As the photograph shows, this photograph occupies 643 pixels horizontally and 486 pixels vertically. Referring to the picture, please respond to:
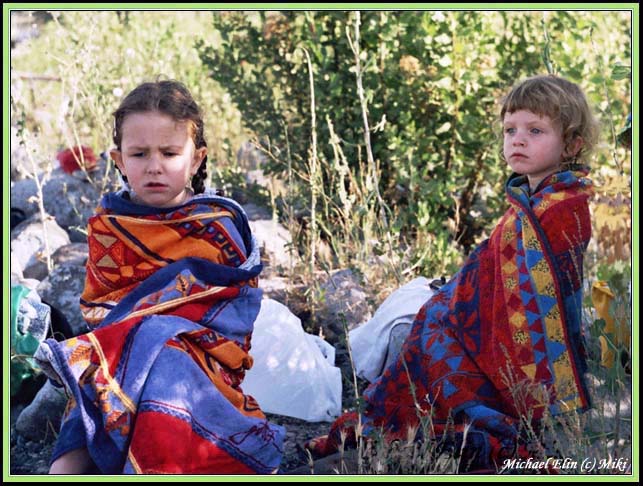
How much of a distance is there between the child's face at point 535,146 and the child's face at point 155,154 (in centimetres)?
116

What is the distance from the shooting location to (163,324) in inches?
119

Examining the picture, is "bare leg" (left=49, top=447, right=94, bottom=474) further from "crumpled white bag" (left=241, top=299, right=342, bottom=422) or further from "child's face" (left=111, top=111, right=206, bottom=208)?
"crumpled white bag" (left=241, top=299, right=342, bottom=422)

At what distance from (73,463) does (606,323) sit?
6.66 feet

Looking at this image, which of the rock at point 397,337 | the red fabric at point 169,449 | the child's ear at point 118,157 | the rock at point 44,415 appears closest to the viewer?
the red fabric at point 169,449

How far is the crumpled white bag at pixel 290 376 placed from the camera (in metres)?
3.80

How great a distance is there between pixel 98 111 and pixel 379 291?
73.5 inches

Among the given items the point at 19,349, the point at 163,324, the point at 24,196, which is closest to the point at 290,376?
the point at 163,324

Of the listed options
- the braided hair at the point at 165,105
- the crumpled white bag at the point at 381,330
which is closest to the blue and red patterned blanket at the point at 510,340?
the crumpled white bag at the point at 381,330

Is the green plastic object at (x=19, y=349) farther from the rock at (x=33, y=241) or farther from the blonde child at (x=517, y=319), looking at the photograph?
the blonde child at (x=517, y=319)

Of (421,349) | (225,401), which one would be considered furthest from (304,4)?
(225,401)

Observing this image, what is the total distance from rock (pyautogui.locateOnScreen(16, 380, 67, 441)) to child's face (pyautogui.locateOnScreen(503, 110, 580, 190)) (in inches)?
78.0

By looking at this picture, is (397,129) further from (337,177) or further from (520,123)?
(520,123)

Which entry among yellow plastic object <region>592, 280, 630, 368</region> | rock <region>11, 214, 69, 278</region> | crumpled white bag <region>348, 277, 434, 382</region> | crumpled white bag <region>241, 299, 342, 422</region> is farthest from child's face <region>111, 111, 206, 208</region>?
rock <region>11, 214, 69, 278</region>

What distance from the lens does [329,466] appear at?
10.7 ft
